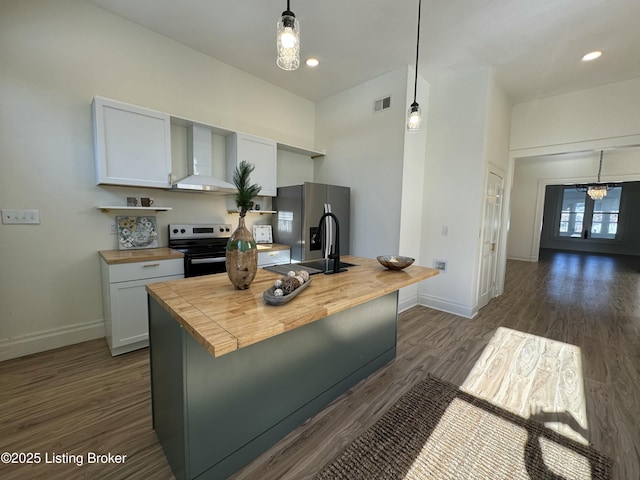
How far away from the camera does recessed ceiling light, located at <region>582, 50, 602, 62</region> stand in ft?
9.33

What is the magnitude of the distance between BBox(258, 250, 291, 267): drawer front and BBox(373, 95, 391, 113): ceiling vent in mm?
2267

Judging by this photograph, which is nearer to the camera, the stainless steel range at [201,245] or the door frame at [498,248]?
the stainless steel range at [201,245]

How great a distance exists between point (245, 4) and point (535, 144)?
4384 millimetres

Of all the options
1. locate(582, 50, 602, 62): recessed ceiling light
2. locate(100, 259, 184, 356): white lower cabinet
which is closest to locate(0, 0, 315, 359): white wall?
locate(100, 259, 184, 356): white lower cabinet

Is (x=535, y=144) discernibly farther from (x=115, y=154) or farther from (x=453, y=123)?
(x=115, y=154)

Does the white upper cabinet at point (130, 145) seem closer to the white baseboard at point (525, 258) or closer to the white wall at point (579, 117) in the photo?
the white wall at point (579, 117)

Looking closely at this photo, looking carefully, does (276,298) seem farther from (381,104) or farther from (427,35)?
(381,104)

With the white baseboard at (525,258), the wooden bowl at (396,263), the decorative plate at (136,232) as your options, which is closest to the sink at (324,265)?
the wooden bowl at (396,263)

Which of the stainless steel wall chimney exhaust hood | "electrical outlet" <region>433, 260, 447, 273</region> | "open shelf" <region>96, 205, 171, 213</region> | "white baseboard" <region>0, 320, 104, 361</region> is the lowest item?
"white baseboard" <region>0, 320, 104, 361</region>

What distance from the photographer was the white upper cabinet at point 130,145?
234 centimetres

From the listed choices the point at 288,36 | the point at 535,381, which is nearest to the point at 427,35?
the point at 288,36

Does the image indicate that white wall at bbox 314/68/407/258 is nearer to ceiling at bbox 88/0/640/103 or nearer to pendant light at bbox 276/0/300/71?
ceiling at bbox 88/0/640/103

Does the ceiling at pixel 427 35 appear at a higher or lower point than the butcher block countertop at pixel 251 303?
higher

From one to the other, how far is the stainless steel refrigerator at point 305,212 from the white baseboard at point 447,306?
1449mm
